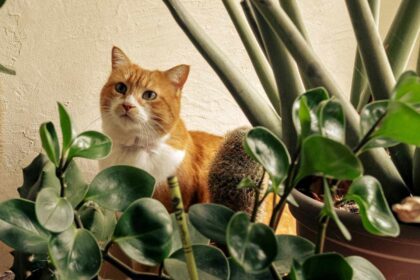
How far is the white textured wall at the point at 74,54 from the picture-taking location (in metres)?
0.61

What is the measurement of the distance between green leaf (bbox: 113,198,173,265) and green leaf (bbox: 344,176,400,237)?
10 centimetres

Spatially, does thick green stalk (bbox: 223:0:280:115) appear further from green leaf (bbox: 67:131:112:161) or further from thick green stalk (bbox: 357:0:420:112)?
green leaf (bbox: 67:131:112:161)

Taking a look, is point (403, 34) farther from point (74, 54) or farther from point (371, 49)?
point (74, 54)

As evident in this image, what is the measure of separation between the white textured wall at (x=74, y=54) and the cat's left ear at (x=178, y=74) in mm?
145

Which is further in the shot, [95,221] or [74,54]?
[74,54]

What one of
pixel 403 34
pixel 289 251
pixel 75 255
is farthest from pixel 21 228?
pixel 403 34

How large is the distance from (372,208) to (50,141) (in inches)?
6.4

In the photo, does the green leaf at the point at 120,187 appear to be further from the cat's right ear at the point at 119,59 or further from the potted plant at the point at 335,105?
the cat's right ear at the point at 119,59

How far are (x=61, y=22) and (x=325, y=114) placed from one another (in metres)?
0.48

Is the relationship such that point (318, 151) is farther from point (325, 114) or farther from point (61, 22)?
point (61, 22)

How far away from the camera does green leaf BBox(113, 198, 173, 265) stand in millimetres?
250

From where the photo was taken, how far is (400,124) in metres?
0.21

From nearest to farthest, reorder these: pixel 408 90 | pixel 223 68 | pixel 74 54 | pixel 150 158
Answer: pixel 408 90 → pixel 223 68 → pixel 150 158 → pixel 74 54

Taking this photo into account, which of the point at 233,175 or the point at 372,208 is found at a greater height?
the point at 372,208
